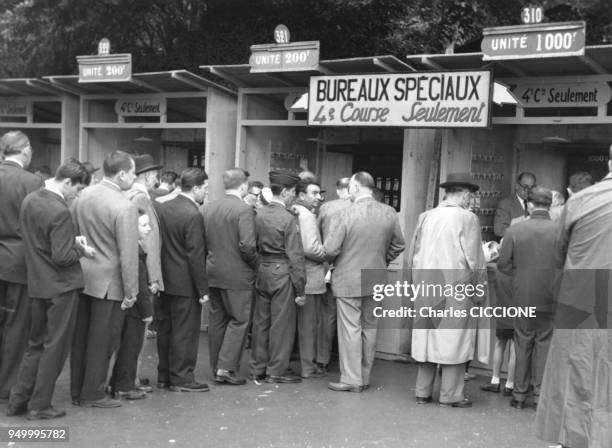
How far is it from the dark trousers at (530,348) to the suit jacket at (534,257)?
137 millimetres

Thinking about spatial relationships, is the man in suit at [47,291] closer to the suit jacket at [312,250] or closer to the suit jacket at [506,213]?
the suit jacket at [312,250]

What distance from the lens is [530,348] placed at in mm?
7059

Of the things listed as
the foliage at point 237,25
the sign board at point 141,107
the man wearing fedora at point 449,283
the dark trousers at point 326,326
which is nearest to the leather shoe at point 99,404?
the dark trousers at point 326,326

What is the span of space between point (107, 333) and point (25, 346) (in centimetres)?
66

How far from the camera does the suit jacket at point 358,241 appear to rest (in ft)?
24.2

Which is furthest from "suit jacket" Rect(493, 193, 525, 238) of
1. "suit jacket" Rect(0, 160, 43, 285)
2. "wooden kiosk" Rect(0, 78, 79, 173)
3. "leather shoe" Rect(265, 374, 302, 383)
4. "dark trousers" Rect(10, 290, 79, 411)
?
"wooden kiosk" Rect(0, 78, 79, 173)

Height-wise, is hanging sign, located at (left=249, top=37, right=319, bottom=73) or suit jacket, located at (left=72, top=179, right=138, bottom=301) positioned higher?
hanging sign, located at (left=249, top=37, right=319, bottom=73)

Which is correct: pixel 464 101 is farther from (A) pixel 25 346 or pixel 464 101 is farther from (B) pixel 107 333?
(A) pixel 25 346

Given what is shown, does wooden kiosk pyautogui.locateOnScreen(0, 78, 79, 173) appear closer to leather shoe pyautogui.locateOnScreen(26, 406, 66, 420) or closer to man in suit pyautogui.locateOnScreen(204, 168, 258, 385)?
man in suit pyautogui.locateOnScreen(204, 168, 258, 385)

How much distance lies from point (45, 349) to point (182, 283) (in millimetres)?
1440

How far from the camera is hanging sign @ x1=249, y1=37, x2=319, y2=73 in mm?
8922

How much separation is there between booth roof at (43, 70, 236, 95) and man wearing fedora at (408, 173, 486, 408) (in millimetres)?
4321

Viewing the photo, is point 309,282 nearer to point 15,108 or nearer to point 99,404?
point 99,404

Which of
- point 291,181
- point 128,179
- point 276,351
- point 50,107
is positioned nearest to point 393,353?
point 276,351
